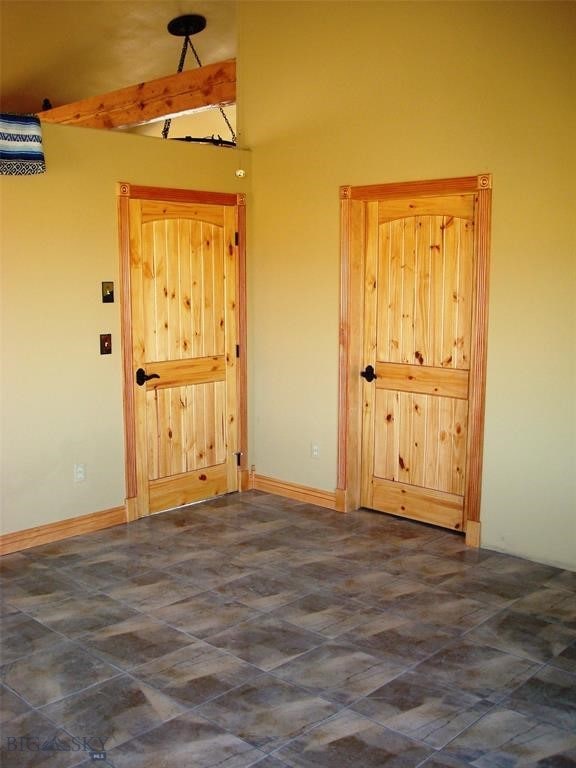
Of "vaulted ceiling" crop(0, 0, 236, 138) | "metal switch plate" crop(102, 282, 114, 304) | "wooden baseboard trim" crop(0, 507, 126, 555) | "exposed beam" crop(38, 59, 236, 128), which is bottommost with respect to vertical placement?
"wooden baseboard trim" crop(0, 507, 126, 555)

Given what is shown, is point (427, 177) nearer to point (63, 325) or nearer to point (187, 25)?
point (63, 325)

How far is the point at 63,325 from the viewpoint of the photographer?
466cm

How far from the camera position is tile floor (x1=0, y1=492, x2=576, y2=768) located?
2.69 meters

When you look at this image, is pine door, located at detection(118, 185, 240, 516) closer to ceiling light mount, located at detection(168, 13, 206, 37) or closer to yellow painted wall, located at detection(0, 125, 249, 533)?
yellow painted wall, located at detection(0, 125, 249, 533)

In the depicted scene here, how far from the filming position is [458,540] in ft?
15.6

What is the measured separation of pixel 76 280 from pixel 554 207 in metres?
2.81

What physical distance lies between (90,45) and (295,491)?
440cm

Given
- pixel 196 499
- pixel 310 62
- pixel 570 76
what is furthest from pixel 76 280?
pixel 570 76

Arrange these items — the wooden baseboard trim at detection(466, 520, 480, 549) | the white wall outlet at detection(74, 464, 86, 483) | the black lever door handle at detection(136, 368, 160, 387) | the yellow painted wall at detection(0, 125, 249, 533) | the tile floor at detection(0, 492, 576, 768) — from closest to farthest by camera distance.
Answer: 1. the tile floor at detection(0, 492, 576, 768)
2. the yellow painted wall at detection(0, 125, 249, 533)
3. the wooden baseboard trim at detection(466, 520, 480, 549)
4. the white wall outlet at detection(74, 464, 86, 483)
5. the black lever door handle at detection(136, 368, 160, 387)

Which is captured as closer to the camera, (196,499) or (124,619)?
(124,619)

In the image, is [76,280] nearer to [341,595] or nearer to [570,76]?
[341,595]

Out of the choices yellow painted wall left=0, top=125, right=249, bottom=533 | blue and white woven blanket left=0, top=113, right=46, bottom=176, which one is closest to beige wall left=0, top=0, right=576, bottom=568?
Answer: yellow painted wall left=0, top=125, right=249, bottom=533

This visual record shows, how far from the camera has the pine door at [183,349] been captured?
5.08m

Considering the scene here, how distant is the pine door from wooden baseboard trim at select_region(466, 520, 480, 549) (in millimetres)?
1865
